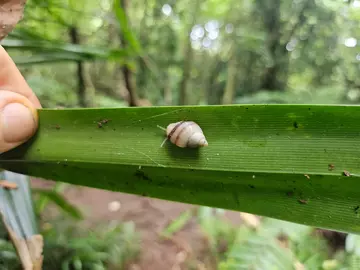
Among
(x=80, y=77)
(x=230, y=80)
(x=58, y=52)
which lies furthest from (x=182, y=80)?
(x=58, y=52)

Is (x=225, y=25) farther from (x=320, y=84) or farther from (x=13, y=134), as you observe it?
(x=13, y=134)

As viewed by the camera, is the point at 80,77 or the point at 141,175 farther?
the point at 80,77

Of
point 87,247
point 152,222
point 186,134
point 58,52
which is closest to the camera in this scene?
point 186,134

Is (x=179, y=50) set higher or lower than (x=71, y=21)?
lower

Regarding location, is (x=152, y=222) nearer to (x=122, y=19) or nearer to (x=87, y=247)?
(x=87, y=247)

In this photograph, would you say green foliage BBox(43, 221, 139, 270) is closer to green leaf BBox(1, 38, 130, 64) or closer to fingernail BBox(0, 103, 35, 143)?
fingernail BBox(0, 103, 35, 143)

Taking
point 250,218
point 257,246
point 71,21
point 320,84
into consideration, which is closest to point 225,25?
point 320,84
